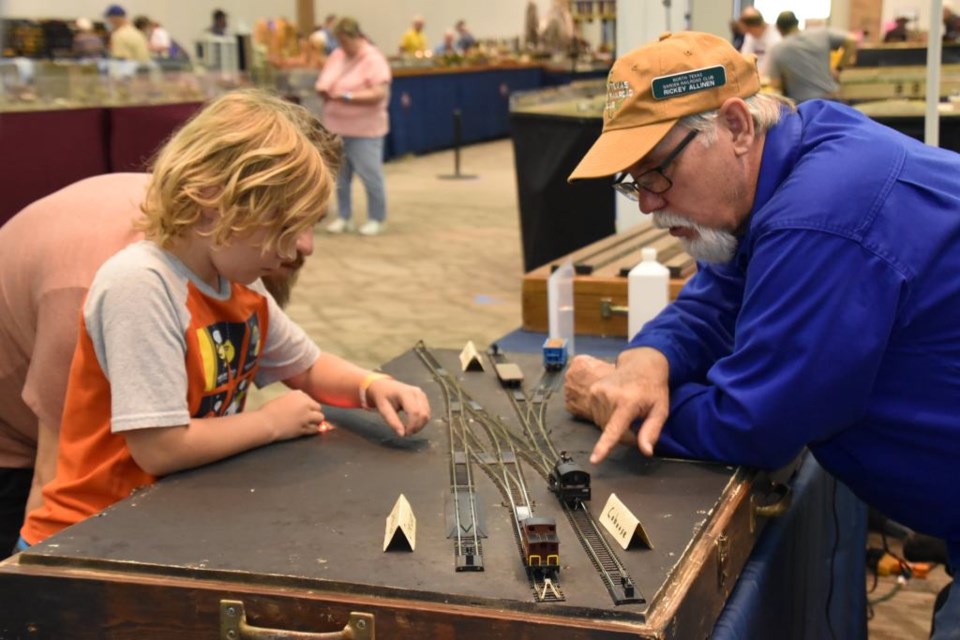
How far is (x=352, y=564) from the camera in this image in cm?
134

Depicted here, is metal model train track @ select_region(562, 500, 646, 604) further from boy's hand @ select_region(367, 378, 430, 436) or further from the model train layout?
boy's hand @ select_region(367, 378, 430, 436)

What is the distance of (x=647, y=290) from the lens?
2.69 m

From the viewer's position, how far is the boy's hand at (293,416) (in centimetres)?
181

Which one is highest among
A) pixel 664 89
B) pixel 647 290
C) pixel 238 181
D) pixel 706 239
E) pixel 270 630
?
pixel 664 89

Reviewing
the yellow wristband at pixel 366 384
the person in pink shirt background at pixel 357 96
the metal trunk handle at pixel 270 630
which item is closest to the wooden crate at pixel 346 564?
the metal trunk handle at pixel 270 630

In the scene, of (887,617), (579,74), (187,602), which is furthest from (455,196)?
(187,602)

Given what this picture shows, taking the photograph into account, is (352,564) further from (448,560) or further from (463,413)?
(463,413)

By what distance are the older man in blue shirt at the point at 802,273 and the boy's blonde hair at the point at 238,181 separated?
16.4 inches

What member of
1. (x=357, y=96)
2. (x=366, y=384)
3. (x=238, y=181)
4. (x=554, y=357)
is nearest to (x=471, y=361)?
(x=554, y=357)

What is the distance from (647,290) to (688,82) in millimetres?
1031

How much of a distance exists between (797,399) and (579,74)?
622 inches

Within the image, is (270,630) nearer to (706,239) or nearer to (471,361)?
(706,239)

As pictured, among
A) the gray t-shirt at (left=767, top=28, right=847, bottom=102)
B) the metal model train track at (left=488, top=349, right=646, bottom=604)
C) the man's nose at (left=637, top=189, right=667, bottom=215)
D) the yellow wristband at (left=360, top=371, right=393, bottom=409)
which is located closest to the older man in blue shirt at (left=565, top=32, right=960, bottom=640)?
the man's nose at (left=637, top=189, right=667, bottom=215)

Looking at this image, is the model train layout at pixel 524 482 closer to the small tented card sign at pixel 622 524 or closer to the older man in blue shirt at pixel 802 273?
the small tented card sign at pixel 622 524
